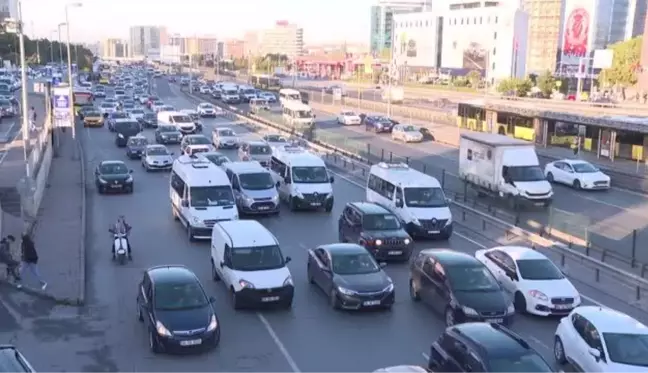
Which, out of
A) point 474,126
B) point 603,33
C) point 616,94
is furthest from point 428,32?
point 474,126

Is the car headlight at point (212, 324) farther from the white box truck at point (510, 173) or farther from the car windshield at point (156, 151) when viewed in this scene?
the car windshield at point (156, 151)

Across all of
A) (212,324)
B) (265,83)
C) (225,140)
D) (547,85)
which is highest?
(547,85)

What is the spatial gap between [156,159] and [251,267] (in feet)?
72.7

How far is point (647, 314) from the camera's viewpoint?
18828mm

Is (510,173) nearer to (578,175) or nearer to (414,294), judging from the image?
(578,175)

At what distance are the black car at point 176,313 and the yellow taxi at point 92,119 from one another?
4831 cm

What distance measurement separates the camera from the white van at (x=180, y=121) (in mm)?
55062

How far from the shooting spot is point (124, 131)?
49.8 metres

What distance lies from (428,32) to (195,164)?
15316 cm

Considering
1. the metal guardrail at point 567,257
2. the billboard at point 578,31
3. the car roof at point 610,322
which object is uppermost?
the billboard at point 578,31

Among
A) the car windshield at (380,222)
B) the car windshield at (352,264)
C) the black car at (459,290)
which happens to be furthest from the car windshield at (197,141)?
the black car at (459,290)

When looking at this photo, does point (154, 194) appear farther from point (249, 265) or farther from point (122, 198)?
point (249, 265)

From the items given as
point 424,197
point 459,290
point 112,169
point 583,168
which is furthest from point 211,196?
point 583,168

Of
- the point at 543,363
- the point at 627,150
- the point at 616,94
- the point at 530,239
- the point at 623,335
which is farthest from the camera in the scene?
the point at 616,94
